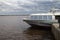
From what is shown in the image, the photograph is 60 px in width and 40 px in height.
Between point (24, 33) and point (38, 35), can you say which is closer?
point (38, 35)

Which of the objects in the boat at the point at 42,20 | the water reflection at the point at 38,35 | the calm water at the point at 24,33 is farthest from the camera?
the boat at the point at 42,20

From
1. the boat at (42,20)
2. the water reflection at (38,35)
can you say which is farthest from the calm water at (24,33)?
the boat at (42,20)

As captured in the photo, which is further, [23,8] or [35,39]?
[23,8]

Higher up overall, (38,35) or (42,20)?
(42,20)

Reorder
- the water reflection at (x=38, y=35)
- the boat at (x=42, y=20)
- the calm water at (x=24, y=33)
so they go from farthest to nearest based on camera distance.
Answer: the boat at (x=42, y=20), the calm water at (x=24, y=33), the water reflection at (x=38, y=35)

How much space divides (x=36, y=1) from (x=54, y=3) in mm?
1354

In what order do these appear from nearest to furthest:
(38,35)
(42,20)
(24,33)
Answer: (38,35), (24,33), (42,20)

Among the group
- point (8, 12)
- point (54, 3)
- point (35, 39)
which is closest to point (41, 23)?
Answer: point (35, 39)

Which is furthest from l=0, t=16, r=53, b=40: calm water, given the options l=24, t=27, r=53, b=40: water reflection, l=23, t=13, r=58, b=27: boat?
l=23, t=13, r=58, b=27: boat

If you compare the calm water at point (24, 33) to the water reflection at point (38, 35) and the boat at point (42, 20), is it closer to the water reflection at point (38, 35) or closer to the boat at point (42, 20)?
the water reflection at point (38, 35)

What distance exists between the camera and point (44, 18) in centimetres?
692

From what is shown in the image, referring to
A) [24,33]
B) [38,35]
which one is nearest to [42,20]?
[24,33]

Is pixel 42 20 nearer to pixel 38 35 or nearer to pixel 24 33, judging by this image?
pixel 24 33

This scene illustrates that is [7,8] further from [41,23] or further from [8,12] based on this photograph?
[41,23]
